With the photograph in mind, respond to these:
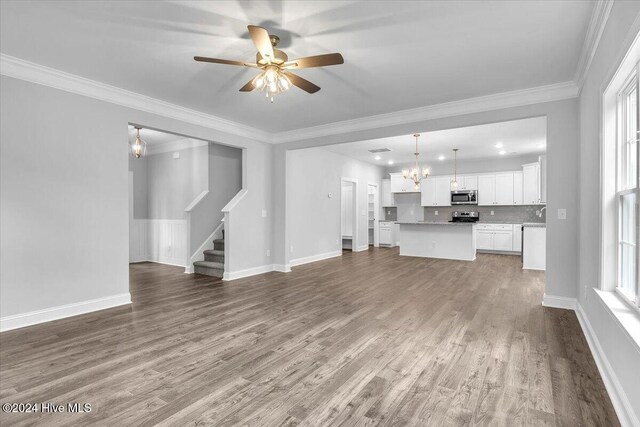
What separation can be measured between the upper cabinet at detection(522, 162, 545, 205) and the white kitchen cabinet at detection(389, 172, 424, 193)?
2960 mm

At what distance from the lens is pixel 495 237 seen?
902cm

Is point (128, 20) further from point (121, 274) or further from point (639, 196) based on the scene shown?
point (639, 196)

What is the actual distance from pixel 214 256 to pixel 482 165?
7.98 meters

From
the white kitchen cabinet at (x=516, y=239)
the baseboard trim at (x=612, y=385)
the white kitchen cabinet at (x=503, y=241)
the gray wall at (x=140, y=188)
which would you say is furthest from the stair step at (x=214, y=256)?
the white kitchen cabinet at (x=516, y=239)

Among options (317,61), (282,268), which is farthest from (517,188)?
(317,61)

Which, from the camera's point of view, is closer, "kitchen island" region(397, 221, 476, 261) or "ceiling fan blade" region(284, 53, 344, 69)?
"ceiling fan blade" region(284, 53, 344, 69)

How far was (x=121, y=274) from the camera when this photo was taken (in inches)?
162

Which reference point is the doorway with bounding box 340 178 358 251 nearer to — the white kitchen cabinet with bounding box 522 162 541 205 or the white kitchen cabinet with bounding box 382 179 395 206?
the white kitchen cabinet with bounding box 382 179 395 206

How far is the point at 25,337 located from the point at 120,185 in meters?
1.88

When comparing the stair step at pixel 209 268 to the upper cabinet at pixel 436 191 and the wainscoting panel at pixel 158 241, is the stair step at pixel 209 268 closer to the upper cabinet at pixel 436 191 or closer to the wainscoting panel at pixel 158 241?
the wainscoting panel at pixel 158 241

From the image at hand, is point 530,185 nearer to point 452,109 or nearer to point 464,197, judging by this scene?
point 464,197

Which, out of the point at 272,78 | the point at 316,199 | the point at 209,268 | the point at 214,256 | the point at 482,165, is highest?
the point at 482,165

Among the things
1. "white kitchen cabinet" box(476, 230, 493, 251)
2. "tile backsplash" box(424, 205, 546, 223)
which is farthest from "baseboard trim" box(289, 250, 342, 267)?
"white kitchen cabinet" box(476, 230, 493, 251)

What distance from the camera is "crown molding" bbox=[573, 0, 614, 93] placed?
7.43 feet
